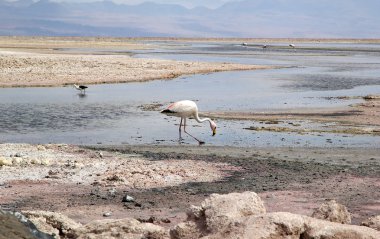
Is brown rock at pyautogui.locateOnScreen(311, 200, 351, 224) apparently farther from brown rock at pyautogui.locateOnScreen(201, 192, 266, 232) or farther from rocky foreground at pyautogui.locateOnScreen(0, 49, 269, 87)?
rocky foreground at pyautogui.locateOnScreen(0, 49, 269, 87)

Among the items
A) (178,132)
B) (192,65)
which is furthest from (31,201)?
(192,65)

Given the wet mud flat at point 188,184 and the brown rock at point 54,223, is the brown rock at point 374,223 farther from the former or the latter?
the brown rock at point 54,223

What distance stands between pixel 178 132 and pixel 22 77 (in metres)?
24.5

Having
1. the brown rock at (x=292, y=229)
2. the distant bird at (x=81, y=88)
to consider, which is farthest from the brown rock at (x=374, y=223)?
the distant bird at (x=81, y=88)

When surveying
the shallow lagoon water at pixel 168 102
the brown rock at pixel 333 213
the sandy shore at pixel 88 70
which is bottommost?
the sandy shore at pixel 88 70

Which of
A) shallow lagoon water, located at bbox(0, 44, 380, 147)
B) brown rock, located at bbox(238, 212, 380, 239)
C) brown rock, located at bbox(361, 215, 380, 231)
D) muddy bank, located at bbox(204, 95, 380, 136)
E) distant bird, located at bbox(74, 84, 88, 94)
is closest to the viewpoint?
brown rock, located at bbox(238, 212, 380, 239)

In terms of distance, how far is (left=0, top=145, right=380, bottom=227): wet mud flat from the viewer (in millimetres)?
12977

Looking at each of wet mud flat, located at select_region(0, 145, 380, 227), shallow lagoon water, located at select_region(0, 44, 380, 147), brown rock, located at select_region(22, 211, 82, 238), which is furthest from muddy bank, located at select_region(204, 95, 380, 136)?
brown rock, located at select_region(22, 211, 82, 238)

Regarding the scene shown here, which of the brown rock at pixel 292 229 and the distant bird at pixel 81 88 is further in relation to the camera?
the distant bird at pixel 81 88

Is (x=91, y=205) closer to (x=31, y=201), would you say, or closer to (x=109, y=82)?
(x=31, y=201)

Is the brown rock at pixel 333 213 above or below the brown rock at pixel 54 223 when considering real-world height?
above

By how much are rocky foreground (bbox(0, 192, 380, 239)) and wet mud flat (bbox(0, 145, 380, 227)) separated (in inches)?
71.5

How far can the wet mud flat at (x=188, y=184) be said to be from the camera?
13.0m

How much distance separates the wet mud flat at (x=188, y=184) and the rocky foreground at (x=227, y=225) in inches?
71.5
